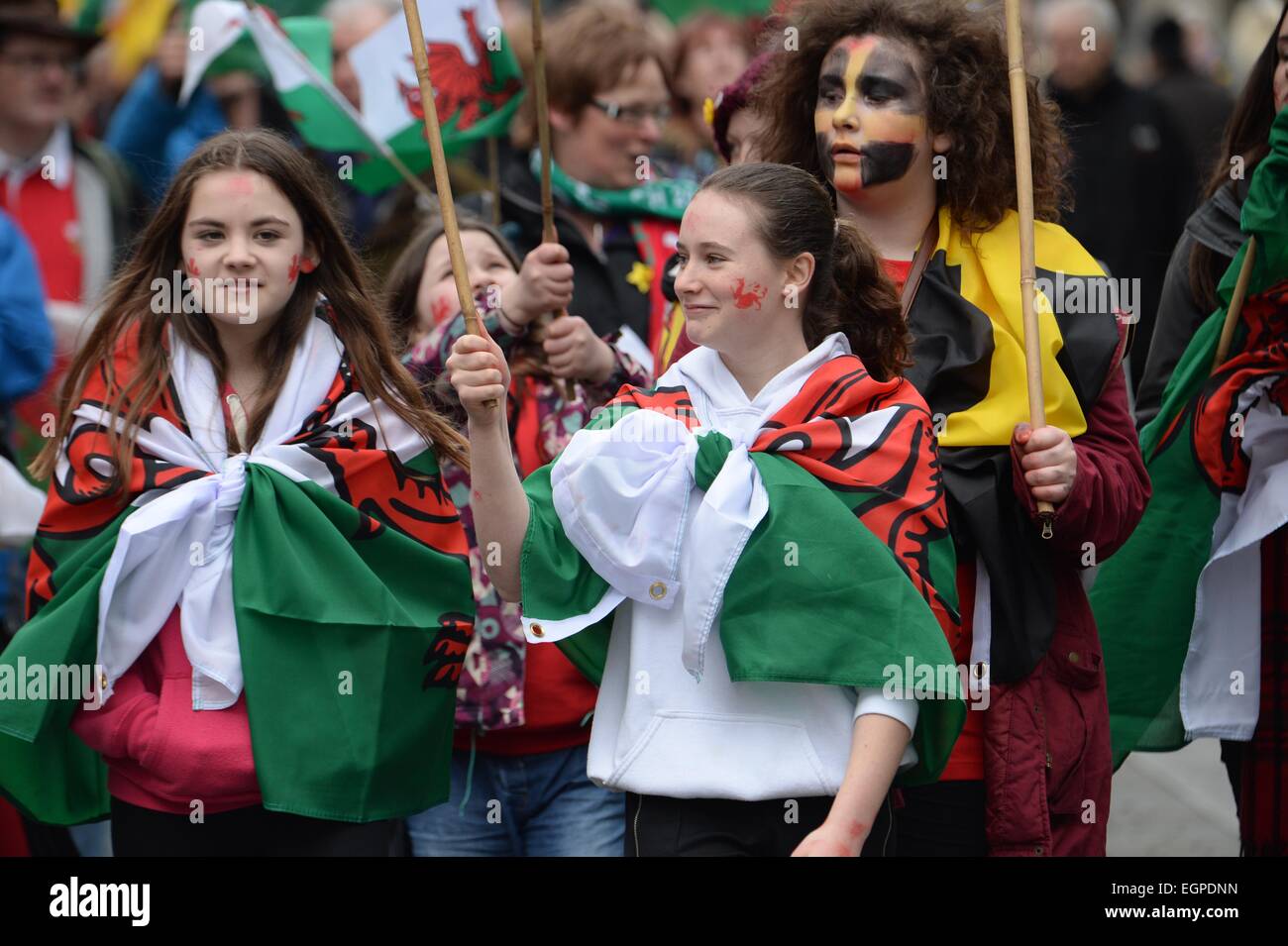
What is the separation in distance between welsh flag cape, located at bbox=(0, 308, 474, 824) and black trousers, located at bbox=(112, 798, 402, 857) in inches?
3.5

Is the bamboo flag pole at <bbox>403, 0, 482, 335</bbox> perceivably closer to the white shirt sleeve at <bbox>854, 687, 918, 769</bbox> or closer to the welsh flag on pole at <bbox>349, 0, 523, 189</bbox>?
the white shirt sleeve at <bbox>854, 687, 918, 769</bbox>

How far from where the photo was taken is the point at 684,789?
123 inches

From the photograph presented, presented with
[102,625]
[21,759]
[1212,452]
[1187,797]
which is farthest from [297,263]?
[1187,797]

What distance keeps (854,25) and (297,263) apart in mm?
1266

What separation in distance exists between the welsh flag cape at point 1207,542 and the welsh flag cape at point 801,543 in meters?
1.06

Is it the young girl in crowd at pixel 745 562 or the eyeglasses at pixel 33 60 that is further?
the eyeglasses at pixel 33 60

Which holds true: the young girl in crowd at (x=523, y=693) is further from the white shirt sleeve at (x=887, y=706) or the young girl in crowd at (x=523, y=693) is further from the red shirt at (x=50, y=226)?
the red shirt at (x=50, y=226)

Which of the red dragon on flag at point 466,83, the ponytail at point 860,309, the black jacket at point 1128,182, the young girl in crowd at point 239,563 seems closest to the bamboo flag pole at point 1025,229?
the ponytail at point 860,309

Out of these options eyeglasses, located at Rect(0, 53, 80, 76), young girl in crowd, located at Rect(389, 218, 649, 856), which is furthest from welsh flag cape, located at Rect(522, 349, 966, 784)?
eyeglasses, located at Rect(0, 53, 80, 76)

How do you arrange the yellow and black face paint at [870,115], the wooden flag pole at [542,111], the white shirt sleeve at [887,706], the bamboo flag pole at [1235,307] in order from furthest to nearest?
the wooden flag pole at [542,111]
the bamboo flag pole at [1235,307]
the yellow and black face paint at [870,115]
the white shirt sleeve at [887,706]

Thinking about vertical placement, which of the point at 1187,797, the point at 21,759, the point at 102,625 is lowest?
the point at 1187,797

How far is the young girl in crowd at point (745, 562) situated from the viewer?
311 cm

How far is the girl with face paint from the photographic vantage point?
357cm

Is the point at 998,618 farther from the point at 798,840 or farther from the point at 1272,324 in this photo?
the point at 1272,324
